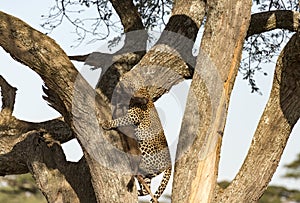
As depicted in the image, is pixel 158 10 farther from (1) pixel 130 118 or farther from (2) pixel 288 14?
(1) pixel 130 118

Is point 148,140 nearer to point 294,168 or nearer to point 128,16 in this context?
point 128,16

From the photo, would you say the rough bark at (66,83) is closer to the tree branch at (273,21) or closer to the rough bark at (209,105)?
the rough bark at (209,105)

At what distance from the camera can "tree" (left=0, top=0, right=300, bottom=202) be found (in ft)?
16.6

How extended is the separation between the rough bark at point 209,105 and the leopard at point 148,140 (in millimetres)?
592

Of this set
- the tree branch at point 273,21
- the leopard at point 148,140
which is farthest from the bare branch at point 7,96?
the tree branch at point 273,21

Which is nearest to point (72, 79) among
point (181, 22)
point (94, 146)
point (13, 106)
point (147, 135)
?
point (94, 146)

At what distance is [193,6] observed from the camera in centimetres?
628

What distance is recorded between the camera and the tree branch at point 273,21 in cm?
662

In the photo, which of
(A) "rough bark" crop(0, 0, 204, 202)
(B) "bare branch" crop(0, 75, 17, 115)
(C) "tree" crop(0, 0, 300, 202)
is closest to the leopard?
(C) "tree" crop(0, 0, 300, 202)

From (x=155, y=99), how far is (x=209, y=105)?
1187 millimetres

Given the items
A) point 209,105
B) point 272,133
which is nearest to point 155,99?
point 272,133

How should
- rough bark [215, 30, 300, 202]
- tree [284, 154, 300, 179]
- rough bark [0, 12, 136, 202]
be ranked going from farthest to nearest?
tree [284, 154, 300, 179] → rough bark [215, 30, 300, 202] → rough bark [0, 12, 136, 202]

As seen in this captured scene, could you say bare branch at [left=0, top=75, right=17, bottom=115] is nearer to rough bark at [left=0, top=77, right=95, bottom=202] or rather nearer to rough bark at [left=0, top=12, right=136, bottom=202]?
rough bark at [left=0, top=77, right=95, bottom=202]

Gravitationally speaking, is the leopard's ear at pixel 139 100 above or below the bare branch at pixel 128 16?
below
